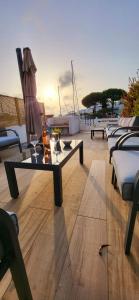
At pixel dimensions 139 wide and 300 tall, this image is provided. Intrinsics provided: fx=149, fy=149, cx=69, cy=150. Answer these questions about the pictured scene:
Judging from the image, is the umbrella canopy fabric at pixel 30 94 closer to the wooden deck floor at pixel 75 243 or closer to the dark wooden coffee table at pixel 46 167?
the dark wooden coffee table at pixel 46 167

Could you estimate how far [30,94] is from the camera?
3295mm

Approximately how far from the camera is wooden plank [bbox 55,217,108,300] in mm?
743

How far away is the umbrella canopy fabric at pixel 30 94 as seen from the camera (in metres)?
3.01

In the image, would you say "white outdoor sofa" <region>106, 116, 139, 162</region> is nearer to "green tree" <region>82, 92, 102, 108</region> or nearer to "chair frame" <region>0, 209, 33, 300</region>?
"chair frame" <region>0, 209, 33, 300</region>

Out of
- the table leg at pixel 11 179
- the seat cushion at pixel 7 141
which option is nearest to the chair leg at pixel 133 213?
the table leg at pixel 11 179

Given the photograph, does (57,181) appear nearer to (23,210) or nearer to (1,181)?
(23,210)

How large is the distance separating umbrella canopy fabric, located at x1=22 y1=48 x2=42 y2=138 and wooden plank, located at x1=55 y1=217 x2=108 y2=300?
2.25m

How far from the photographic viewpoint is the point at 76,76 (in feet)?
25.9

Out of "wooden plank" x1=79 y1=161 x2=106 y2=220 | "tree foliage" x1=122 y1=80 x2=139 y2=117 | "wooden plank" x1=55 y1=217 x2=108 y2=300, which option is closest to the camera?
"wooden plank" x1=55 y1=217 x2=108 y2=300

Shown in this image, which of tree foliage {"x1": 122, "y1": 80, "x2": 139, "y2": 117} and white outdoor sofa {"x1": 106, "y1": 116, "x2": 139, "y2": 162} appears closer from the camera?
white outdoor sofa {"x1": 106, "y1": 116, "x2": 139, "y2": 162}

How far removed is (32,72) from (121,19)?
2600 mm

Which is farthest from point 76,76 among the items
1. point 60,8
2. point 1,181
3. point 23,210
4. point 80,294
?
point 80,294

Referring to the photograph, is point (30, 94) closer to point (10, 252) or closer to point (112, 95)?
point (10, 252)

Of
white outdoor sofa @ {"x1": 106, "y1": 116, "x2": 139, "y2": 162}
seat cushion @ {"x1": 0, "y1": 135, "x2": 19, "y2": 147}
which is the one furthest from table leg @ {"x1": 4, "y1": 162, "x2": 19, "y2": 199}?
seat cushion @ {"x1": 0, "y1": 135, "x2": 19, "y2": 147}
